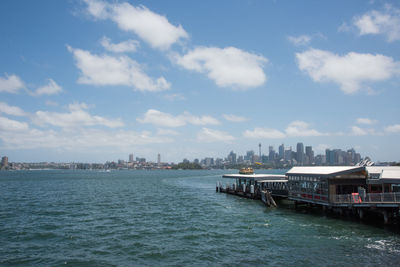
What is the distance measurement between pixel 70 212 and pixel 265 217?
29.4 metres

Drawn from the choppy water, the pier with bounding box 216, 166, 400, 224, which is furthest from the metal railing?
the choppy water

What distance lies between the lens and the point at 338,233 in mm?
31344

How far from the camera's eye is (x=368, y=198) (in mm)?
35406

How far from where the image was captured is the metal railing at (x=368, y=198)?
32844mm

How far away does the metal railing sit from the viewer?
32.8 metres

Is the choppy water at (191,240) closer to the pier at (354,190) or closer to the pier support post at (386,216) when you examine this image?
the pier support post at (386,216)

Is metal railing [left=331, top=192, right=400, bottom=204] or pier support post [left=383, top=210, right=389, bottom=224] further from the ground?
metal railing [left=331, top=192, right=400, bottom=204]

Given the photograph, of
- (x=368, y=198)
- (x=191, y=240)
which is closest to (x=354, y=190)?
(x=368, y=198)

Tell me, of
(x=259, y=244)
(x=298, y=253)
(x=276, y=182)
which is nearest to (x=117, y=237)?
(x=259, y=244)

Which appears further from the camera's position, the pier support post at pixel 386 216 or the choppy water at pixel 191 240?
the pier support post at pixel 386 216

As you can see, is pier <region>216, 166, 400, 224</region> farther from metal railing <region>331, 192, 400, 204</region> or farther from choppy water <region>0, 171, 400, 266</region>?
choppy water <region>0, 171, 400, 266</region>

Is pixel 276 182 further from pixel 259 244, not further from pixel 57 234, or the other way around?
pixel 57 234

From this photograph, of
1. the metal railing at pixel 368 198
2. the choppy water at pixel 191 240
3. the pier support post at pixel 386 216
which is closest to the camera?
the choppy water at pixel 191 240

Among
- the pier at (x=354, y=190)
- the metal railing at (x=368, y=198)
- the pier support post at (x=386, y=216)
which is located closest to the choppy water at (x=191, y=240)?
the pier support post at (x=386, y=216)
